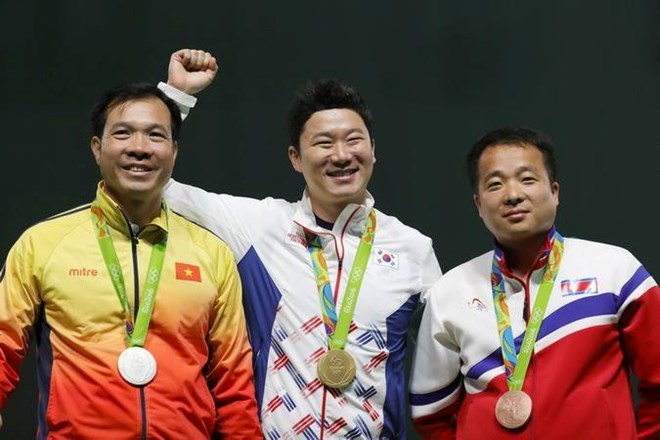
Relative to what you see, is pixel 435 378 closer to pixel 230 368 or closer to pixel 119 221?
pixel 230 368

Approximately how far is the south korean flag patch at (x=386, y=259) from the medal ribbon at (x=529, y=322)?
0.29 meters

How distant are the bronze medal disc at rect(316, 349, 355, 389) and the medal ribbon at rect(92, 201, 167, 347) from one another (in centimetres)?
47

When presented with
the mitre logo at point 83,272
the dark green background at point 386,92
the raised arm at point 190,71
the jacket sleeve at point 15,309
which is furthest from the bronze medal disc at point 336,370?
the dark green background at point 386,92

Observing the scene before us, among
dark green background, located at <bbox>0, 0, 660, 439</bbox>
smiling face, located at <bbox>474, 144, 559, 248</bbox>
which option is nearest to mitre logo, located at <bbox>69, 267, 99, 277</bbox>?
smiling face, located at <bbox>474, 144, 559, 248</bbox>

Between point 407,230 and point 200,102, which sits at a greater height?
point 200,102

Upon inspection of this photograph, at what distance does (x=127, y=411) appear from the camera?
236cm

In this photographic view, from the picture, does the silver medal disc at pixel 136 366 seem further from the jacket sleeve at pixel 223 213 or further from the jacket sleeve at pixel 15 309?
the jacket sleeve at pixel 223 213

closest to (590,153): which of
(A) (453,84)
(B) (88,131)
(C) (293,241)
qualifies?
(A) (453,84)

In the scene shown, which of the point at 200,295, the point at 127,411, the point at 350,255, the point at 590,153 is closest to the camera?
the point at 127,411

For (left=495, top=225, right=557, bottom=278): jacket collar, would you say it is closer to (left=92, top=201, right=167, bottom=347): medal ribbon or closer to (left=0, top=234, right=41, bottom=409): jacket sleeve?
(left=92, top=201, right=167, bottom=347): medal ribbon

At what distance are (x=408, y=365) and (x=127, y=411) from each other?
6.36ft

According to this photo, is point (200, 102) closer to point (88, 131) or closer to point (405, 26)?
point (88, 131)

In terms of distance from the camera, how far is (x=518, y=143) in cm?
265

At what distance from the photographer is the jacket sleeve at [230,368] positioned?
254 centimetres
